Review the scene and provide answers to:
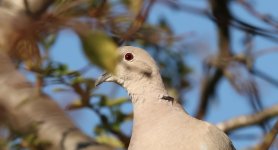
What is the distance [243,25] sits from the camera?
3.22 metres

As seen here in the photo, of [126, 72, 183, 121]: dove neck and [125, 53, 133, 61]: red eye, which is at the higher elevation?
[125, 53, 133, 61]: red eye

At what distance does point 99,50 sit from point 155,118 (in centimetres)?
188

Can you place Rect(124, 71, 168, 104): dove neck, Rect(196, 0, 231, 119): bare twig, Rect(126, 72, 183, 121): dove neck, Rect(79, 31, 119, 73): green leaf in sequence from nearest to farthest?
Rect(79, 31, 119, 73): green leaf
Rect(126, 72, 183, 121): dove neck
Rect(124, 71, 168, 104): dove neck
Rect(196, 0, 231, 119): bare twig

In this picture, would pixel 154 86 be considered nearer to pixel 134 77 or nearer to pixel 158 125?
pixel 134 77

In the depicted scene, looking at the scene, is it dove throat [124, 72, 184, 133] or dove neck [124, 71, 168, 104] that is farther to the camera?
dove neck [124, 71, 168, 104]

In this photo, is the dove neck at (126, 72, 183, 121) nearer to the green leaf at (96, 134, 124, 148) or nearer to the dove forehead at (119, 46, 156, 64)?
the dove forehead at (119, 46, 156, 64)

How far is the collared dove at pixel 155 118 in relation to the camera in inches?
117

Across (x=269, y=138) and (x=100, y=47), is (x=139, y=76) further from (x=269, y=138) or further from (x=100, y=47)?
(x=100, y=47)

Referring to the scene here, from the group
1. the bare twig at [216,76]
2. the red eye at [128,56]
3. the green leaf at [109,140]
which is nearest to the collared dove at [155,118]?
the red eye at [128,56]

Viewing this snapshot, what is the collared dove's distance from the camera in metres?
2.96

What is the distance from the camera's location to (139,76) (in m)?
3.49

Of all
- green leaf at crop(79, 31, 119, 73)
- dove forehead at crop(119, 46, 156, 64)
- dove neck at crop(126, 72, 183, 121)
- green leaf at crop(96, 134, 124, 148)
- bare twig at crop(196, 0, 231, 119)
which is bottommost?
green leaf at crop(96, 134, 124, 148)

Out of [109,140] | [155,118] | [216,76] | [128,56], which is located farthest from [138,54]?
[216,76]

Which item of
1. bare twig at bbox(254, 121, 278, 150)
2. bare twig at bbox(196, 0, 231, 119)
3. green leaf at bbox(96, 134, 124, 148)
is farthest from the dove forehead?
bare twig at bbox(196, 0, 231, 119)
